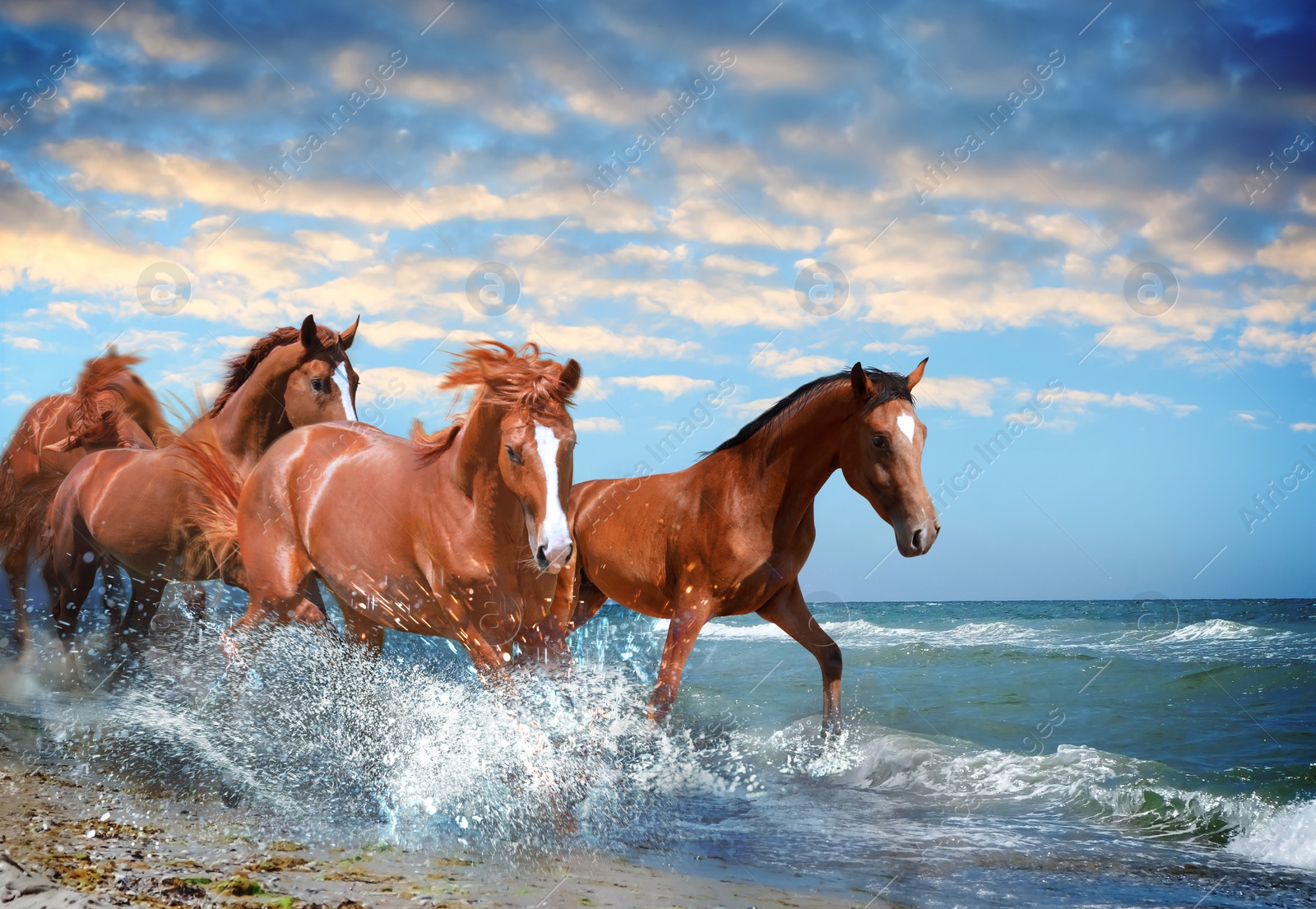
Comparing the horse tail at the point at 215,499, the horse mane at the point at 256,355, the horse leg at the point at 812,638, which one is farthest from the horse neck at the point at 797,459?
the horse tail at the point at 215,499

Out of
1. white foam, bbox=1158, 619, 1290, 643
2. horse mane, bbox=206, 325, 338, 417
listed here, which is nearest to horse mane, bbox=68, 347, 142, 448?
horse mane, bbox=206, 325, 338, 417

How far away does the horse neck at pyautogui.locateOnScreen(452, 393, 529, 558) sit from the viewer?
144 inches

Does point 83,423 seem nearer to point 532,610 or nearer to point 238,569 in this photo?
point 238,569

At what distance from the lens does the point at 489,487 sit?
3.68 metres

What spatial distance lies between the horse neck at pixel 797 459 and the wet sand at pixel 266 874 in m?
2.02

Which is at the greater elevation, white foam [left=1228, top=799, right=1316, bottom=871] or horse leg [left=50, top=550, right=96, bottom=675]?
horse leg [left=50, top=550, right=96, bottom=675]

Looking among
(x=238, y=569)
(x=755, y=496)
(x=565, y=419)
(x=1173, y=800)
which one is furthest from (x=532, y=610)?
(x=1173, y=800)

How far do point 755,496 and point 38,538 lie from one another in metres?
5.90

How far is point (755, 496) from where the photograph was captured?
5090mm

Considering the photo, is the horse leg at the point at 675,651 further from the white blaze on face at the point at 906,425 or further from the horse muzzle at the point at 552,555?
the horse muzzle at the point at 552,555

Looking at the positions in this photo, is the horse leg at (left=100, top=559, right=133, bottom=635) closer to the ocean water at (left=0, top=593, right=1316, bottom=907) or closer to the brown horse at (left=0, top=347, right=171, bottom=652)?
the ocean water at (left=0, top=593, right=1316, bottom=907)

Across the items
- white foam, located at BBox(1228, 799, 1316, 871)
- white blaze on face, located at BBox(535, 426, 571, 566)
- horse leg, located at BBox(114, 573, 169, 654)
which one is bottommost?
white foam, located at BBox(1228, 799, 1316, 871)

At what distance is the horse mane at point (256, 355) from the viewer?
5.21 m

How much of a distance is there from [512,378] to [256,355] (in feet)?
9.08
